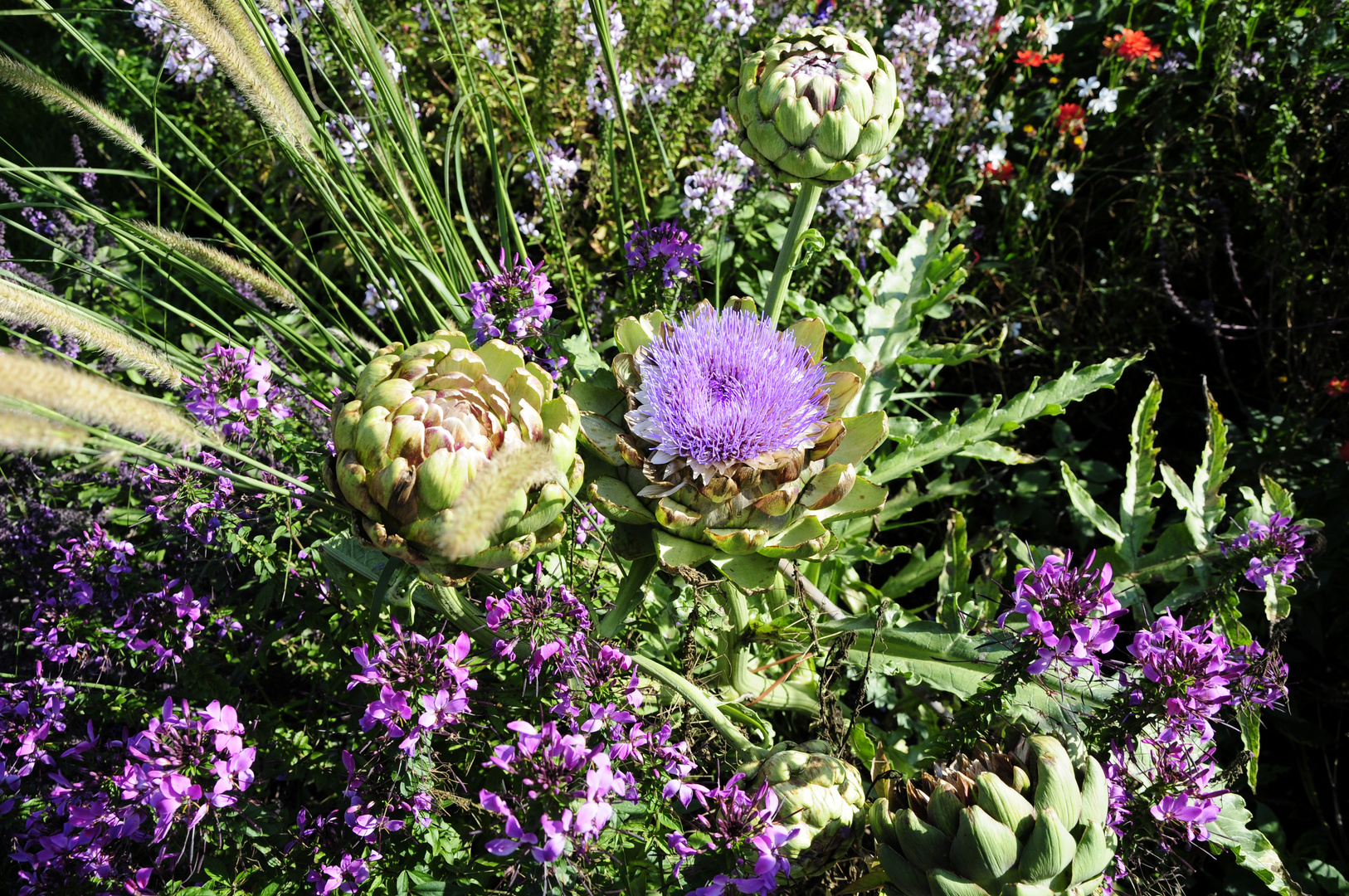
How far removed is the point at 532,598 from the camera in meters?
1.00

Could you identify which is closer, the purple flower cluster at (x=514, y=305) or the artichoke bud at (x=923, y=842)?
the artichoke bud at (x=923, y=842)

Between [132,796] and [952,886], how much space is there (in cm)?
87

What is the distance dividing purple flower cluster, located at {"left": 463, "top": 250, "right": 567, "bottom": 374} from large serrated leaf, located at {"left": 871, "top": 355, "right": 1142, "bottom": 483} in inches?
24.8

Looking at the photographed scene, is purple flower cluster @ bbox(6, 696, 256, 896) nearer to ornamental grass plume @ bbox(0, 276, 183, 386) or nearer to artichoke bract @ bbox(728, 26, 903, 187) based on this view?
ornamental grass plume @ bbox(0, 276, 183, 386)

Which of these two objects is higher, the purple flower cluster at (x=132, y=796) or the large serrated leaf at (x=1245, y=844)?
the large serrated leaf at (x=1245, y=844)

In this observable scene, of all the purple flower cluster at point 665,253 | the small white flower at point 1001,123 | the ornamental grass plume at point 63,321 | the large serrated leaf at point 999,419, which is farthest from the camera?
the small white flower at point 1001,123

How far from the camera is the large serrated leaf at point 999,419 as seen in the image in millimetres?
1479

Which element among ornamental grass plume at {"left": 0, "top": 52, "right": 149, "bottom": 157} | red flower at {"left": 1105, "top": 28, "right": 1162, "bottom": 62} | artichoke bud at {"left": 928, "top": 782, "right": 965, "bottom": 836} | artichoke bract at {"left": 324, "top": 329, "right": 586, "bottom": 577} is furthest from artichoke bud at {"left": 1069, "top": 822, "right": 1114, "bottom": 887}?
red flower at {"left": 1105, "top": 28, "right": 1162, "bottom": 62}

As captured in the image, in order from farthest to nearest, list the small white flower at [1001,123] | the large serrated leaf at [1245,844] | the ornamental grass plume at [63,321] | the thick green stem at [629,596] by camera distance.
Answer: the small white flower at [1001,123]
the large serrated leaf at [1245,844]
the thick green stem at [629,596]
the ornamental grass plume at [63,321]

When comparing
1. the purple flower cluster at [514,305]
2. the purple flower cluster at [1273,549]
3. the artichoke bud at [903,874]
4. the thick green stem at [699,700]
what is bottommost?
the artichoke bud at [903,874]

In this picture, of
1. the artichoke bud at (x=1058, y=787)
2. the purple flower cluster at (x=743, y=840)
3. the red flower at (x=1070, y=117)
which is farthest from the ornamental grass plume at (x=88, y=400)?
the red flower at (x=1070, y=117)

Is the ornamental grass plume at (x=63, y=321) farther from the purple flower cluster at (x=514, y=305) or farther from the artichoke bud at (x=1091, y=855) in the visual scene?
the artichoke bud at (x=1091, y=855)

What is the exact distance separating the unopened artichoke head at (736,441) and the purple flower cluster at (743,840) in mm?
270

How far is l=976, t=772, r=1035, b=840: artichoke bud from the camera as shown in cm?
90
